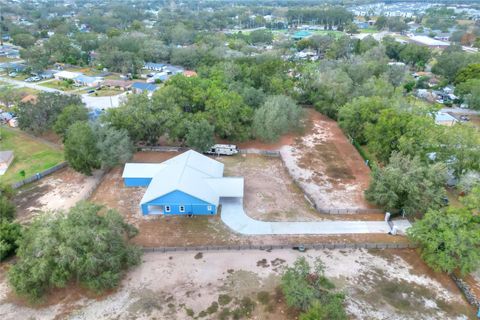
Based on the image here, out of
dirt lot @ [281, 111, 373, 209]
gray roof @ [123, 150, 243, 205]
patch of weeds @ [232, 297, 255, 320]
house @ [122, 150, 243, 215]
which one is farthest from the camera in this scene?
dirt lot @ [281, 111, 373, 209]

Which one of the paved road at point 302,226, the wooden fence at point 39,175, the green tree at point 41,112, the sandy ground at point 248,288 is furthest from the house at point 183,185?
the green tree at point 41,112

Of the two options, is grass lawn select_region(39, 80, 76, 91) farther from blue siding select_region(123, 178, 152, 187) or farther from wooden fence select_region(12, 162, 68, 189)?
blue siding select_region(123, 178, 152, 187)

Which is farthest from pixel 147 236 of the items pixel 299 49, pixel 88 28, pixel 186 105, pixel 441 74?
pixel 88 28

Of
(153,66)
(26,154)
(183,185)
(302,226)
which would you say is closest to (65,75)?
(153,66)

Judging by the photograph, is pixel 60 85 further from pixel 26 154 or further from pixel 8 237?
pixel 8 237

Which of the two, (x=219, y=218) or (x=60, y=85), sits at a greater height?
(x=60, y=85)

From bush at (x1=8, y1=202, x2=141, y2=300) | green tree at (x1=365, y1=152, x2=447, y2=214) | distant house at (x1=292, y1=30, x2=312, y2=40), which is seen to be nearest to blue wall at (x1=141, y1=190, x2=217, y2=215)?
bush at (x1=8, y1=202, x2=141, y2=300)

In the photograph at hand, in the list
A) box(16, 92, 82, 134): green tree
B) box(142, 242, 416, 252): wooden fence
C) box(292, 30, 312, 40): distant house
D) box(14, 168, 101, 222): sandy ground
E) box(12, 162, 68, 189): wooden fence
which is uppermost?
box(292, 30, 312, 40): distant house
